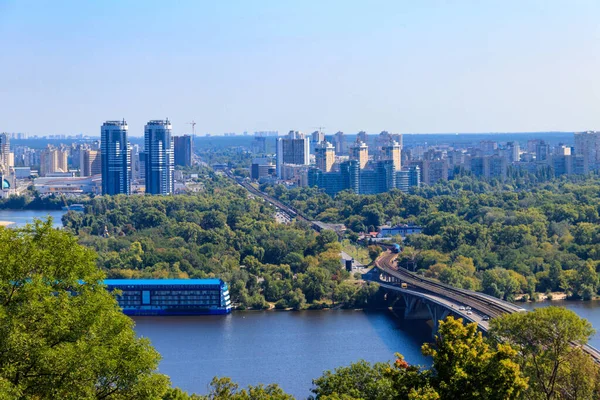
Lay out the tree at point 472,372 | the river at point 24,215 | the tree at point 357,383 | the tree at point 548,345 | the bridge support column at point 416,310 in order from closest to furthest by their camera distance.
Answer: the tree at point 472,372, the tree at point 548,345, the tree at point 357,383, the bridge support column at point 416,310, the river at point 24,215

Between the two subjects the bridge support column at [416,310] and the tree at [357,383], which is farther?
the bridge support column at [416,310]

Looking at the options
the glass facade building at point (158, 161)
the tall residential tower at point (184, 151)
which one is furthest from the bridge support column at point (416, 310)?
the tall residential tower at point (184, 151)

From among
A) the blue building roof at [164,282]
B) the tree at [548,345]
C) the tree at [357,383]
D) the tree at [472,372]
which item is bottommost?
the blue building roof at [164,282]

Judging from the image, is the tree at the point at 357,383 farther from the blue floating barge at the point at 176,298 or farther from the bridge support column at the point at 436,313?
the blue floating barge at the point at 176,298

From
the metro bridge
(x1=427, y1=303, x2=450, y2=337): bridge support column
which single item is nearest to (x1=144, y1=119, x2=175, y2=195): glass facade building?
the metro bridge

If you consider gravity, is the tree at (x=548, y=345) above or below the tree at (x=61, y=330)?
below

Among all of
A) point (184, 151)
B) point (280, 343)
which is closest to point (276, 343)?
point (280, 343)
